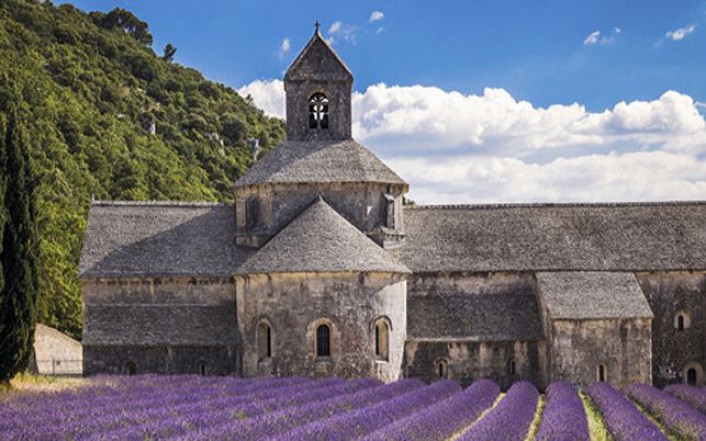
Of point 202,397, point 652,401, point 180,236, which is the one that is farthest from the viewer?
point 180,236

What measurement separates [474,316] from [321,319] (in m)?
7.38

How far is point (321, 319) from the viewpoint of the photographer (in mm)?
40781

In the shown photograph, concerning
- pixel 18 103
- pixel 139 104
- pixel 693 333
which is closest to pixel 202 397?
A: pixel 693 333

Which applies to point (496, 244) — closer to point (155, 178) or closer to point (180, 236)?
point (180, 236)

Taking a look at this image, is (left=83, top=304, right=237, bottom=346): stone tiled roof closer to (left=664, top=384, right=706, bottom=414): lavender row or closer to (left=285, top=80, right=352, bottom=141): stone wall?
(left=285, top=80, right=352, bottom=141): stone wall

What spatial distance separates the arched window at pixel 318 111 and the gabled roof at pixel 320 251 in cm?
683

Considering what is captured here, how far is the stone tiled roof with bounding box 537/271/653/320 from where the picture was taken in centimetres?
4238

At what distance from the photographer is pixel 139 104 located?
105312 millimetres

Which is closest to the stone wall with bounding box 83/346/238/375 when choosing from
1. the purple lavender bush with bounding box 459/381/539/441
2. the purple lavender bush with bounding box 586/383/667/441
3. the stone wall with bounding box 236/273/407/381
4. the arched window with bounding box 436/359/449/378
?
the stone wall with bounding box 236/273/407/381

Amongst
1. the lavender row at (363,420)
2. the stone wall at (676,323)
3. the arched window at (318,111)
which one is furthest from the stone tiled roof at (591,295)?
the arched window at (318,111)

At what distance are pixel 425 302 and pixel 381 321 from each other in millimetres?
4164

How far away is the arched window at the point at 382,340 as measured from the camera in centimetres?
4178

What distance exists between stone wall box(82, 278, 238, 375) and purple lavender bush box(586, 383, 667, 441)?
15711 millimetres

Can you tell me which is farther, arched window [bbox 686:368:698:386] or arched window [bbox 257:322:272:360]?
arched window [bbox 686:368:698:386]
